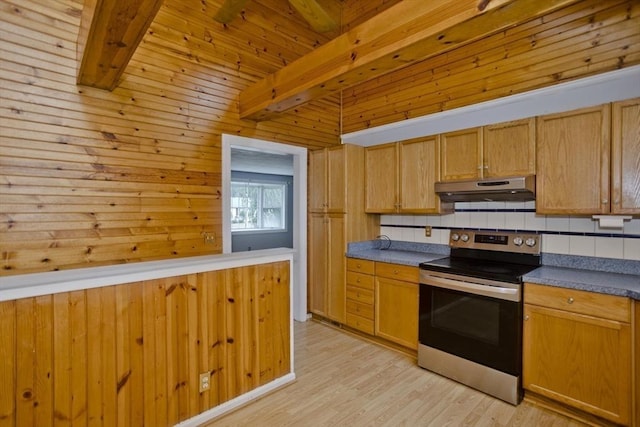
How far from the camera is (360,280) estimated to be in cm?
354

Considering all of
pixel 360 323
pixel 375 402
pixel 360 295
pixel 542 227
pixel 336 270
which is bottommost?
pixel 375 402

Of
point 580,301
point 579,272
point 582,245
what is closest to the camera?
point 580,301

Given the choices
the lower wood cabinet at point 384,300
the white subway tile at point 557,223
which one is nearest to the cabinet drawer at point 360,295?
the lower wood cabinet at point 384,300

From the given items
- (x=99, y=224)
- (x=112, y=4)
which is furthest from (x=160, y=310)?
(x=112, y=4)

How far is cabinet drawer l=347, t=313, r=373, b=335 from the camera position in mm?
3434

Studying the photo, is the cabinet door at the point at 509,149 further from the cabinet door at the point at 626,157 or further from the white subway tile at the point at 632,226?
the white subway tile at the point at 632,226

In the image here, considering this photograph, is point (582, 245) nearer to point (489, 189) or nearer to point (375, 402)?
point (489, 189)

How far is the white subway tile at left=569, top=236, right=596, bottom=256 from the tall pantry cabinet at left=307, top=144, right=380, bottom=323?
6.51 ft

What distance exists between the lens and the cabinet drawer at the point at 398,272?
3.03m

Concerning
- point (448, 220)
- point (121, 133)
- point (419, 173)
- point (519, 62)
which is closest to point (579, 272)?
point (448, 220)

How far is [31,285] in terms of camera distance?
1577 mm

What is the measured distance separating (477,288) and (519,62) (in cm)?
203

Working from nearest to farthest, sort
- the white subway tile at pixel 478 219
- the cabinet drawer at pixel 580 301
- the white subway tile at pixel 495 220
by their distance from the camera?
the cabinet drawer at pixel 580 301, the white subway tile at pixel 495 220, the white subway tile at pixel 478 219

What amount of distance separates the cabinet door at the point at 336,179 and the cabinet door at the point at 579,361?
2.09 metres
